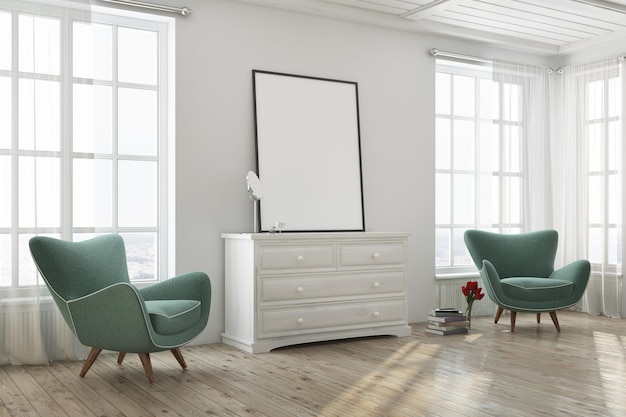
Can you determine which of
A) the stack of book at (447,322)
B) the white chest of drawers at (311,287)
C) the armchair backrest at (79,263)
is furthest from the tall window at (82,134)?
the stack of book at (447,322)

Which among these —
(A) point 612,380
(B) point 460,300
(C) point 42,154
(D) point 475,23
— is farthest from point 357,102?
(A) point 612,380

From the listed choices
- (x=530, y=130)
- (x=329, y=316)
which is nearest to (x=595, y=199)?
(x=530, y=130)

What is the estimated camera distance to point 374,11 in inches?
229

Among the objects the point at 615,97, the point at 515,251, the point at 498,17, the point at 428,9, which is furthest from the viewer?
the point at 615,97

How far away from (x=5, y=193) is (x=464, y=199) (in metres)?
4.14

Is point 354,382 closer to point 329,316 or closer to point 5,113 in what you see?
point 329,316

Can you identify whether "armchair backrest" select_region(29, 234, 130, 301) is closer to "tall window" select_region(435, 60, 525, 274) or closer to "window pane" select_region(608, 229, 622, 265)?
"tall window" select_region(435, 60, 525, 274)

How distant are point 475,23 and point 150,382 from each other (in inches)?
169

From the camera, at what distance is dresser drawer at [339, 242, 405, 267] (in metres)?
5.16

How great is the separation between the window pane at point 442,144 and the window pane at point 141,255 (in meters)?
2.84

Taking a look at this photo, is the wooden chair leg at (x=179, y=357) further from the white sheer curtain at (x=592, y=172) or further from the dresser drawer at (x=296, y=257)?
the white sheer curtain at (x=592, y=172)

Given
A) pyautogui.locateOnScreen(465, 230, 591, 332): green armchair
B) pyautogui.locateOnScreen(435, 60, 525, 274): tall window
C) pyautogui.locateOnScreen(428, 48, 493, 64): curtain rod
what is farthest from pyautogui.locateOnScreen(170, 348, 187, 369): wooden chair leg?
pyautogui.locateOnScreen(428, 48, 493, 64): curtain rod

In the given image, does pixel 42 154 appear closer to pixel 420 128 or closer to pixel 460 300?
pixel 420 128

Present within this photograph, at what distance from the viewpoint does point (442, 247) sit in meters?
6.55
